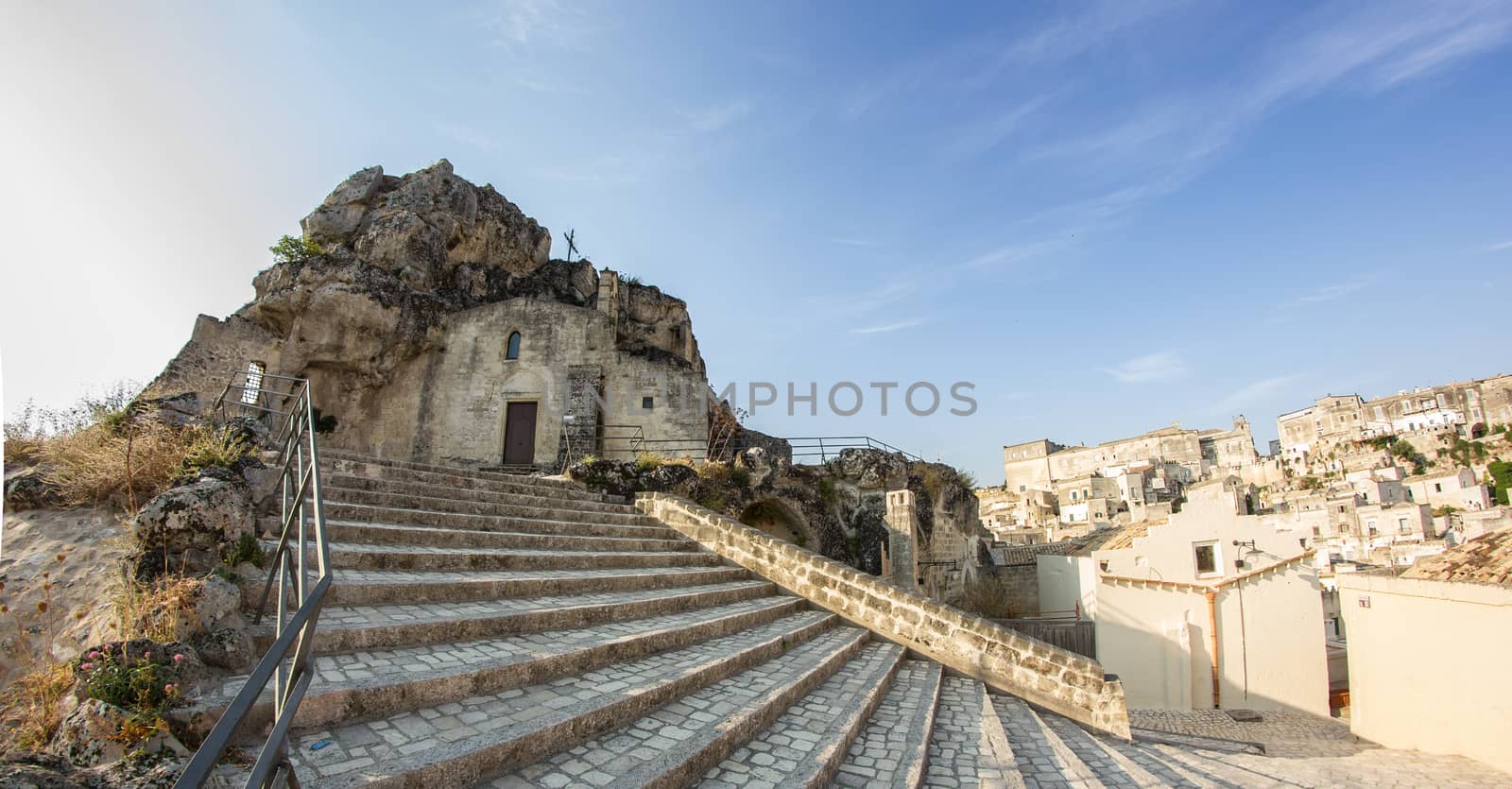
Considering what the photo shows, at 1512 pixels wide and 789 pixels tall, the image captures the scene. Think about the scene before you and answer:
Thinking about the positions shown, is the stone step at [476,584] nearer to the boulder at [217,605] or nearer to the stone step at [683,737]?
the boulder at [217,605]

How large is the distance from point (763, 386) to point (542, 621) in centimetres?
1380

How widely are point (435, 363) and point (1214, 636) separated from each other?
72.4 ft

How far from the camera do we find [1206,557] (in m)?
16.3

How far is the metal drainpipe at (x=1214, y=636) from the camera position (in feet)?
47.0

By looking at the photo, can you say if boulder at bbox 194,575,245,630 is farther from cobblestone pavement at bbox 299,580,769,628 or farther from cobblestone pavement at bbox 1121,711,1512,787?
cobblestone pavement at bbox 1121,711,1512,787

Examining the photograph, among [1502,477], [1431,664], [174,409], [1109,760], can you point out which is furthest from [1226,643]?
[1502,477]

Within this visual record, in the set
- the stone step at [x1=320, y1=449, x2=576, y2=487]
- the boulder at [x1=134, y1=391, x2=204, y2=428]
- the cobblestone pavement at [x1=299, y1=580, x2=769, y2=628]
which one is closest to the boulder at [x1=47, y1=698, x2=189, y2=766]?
the cobblestone pavement at [x1=299, y1=580, x2=769, y2=628]

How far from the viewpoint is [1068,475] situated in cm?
6222

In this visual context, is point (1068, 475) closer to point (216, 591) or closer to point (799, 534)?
point (799, 534)

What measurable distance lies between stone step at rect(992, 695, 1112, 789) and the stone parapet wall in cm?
56

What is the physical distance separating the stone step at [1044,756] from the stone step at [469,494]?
6.10 metres

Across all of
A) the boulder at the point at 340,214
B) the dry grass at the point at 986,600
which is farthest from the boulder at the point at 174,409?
the dry grass at the point at 986,600

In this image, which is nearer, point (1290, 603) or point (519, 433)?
point (1290, 603)

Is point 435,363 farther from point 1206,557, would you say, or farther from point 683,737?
point 1206,557
